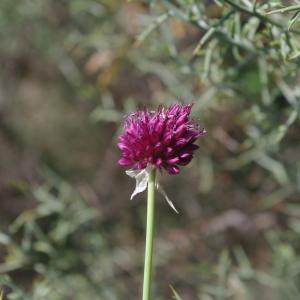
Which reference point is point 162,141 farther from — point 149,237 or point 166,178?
point 166,178

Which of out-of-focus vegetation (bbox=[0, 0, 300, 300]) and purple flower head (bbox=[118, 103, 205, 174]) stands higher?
out-of-focus vegetation (bbox=[0, 0, 300, 300])

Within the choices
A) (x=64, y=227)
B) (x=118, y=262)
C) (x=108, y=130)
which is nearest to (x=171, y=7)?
A: (x=64, y=227)

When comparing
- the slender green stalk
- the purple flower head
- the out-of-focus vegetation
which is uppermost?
the out-of-focus vegetation

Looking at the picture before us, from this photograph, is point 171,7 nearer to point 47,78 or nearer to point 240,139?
point 240,139

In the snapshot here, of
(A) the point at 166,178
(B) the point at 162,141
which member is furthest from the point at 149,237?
(A) the point at 166,178

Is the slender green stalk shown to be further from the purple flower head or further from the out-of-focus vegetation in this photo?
the out-of-focus vegetation

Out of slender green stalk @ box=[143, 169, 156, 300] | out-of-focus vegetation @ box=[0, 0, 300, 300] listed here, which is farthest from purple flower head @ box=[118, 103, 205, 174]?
out-of-focus vegetation @ box=[0, 0, 300, 300]
